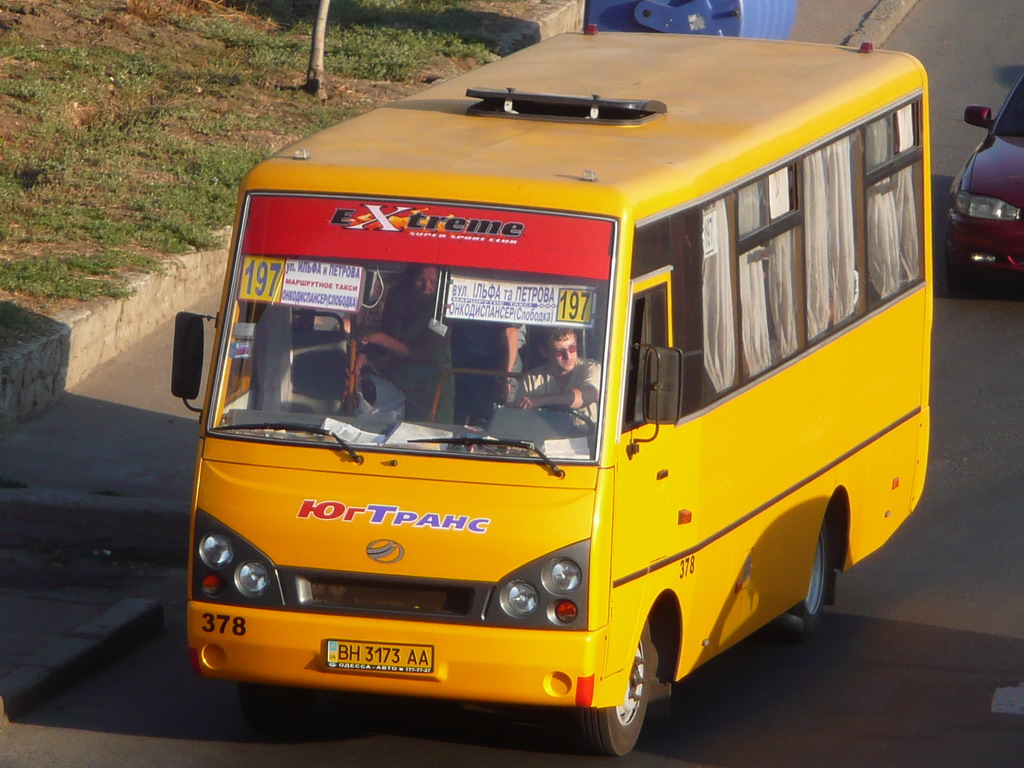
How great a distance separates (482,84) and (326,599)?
10.4ft

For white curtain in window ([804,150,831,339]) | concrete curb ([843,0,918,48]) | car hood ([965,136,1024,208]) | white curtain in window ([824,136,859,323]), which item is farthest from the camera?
concrete curb ([843,0,918,48])

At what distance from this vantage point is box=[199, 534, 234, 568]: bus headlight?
6766 mm

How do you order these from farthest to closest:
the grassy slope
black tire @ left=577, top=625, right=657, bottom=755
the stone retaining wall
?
the grassy slope
the stone retaining wall
black tire @ left=577, top=625, right=657, bottom=755

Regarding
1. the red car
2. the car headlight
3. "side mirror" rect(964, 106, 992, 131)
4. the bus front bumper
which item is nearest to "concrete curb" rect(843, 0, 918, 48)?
"side mirror" rect(964, 106, 992, 131)

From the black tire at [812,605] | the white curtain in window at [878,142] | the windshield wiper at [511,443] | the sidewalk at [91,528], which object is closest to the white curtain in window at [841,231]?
the white curtain in window at [878,142]

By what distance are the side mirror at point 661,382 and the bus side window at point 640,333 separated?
3 cm

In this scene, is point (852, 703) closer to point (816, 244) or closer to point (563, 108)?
point (816, 244)

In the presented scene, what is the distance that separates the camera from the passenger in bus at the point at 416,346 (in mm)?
6758

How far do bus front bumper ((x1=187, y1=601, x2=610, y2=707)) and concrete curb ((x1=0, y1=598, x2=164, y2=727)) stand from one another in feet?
4.69

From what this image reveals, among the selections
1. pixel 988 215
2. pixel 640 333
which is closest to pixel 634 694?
pixel 640 333

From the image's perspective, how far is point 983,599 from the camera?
966 centimetres

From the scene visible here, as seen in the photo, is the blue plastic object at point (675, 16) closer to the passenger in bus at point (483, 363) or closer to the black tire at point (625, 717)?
the black tire at point (625, 717)

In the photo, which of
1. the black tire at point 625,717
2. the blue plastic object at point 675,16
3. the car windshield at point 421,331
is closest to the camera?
the car windshield at point 421,331

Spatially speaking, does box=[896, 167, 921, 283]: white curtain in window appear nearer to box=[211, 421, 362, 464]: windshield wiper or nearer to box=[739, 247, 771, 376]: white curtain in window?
box=[739, 247, 771, 376]: white curtain in window
